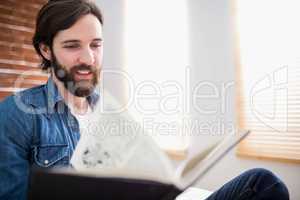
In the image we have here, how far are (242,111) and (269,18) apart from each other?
524mm

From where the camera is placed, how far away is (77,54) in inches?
46.1

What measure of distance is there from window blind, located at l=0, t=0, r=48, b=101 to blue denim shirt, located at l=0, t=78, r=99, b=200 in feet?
2.98

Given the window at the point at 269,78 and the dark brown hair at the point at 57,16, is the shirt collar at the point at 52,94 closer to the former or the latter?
the dark brown hair at the point at 57,16

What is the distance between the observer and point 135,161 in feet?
2.72

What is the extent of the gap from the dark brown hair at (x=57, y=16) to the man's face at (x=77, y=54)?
0.02 metres

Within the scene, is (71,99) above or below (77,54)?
below

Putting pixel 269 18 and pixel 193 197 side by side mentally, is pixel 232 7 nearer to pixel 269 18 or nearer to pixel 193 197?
pixel 269 18

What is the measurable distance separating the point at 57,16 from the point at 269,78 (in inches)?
Result: 45.4

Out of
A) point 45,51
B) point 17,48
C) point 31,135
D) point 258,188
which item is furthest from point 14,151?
point 17,48

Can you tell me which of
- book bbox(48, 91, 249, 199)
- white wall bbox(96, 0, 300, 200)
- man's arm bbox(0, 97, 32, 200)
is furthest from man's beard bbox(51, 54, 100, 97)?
white wall bbox(96, 0, 300, 200)

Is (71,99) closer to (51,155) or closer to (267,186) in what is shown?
(51,155)

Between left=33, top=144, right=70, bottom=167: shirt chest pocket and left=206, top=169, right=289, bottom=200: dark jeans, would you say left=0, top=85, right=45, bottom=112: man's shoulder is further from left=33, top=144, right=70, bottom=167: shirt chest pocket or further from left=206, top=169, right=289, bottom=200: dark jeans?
left=206, top=169, right=289, bottom=200: dark jeans

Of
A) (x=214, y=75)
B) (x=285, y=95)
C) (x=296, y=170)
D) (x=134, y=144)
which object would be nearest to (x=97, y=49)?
(x=134, y=144)

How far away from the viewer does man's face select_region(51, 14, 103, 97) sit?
1.15 meters
